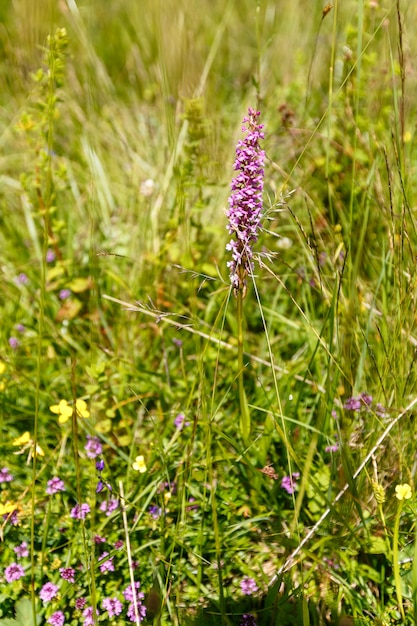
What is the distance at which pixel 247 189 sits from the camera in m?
1.07

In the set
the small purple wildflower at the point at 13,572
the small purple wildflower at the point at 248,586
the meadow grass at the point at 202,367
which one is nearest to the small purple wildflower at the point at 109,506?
the meadow grass at the point at 202,367

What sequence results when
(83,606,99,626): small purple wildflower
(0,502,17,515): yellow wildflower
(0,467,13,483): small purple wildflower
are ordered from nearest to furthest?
(83,606,99,626): small purple wildflower, (0,502,17,515): yellow wildflower, (0,467,13,483): small purple wildflower

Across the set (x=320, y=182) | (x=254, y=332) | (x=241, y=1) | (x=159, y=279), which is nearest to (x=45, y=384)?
(x=159, y=279)

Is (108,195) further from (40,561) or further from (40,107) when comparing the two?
(40,561)

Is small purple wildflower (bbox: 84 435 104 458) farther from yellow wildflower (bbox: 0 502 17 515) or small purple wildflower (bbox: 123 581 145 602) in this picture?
small purple wildflower (bbox: 123 581 145 602)

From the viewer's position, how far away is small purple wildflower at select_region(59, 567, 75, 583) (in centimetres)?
129

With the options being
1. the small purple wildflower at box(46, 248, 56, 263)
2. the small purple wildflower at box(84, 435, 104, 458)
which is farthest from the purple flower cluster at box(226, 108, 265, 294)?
the small purple wildflower at box(46, 248, 56, 263)

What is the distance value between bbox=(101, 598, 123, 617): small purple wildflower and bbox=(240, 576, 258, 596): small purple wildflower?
264mm

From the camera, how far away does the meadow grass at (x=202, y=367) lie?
1.25 meters

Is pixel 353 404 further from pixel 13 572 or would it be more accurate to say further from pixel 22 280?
pixel 22 280

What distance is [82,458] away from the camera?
1556 millimetres

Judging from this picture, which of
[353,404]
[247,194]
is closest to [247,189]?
[247,194]

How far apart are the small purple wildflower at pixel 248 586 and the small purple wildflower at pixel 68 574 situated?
367 mm

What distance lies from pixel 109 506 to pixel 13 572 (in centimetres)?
25
